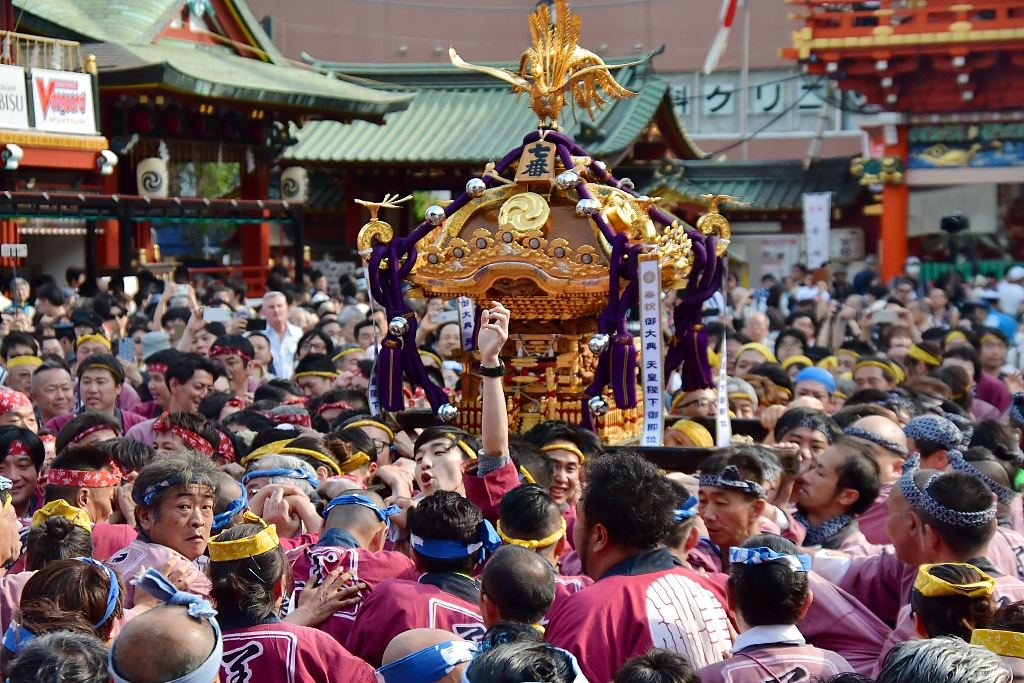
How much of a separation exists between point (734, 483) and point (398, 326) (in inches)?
107

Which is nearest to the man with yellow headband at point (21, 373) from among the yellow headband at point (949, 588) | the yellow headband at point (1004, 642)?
the yellow headband at point (949, 588)

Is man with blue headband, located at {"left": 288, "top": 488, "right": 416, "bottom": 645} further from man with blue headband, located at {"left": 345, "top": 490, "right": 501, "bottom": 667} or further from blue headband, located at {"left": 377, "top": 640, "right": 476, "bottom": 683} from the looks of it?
blue headband, located at {"left": 377, "top": 640, "right": 476, "bottom": 683}

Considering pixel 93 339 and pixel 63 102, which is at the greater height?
pixel 63 102

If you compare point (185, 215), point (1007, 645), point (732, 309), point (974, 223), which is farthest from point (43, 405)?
point (974, 223)

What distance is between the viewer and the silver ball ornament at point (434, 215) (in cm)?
679

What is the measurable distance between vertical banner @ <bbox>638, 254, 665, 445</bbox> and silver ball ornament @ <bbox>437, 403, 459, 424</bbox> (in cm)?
91

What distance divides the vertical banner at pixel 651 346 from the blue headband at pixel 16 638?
3.62 m

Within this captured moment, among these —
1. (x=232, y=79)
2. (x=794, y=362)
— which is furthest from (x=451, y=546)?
(x=232, y=79)

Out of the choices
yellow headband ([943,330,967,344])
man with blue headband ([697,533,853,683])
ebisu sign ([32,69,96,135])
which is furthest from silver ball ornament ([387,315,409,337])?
ebisu sign ([32,69,96,135])

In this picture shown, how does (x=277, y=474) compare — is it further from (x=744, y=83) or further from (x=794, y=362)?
(x=744, y=83)

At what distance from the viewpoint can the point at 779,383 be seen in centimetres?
824

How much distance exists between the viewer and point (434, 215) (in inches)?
268

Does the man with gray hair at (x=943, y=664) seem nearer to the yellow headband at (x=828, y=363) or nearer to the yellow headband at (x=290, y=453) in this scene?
the yellow headband at (x=290, y=453)

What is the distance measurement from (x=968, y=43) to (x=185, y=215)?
9.86 metres
